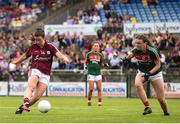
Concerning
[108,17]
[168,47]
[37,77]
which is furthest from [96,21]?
[37,77]

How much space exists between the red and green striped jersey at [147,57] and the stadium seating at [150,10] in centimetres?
2521

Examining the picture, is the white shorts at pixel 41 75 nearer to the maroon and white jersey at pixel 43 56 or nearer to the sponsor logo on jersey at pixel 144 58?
the maroon and white jersey at pixel 43 56

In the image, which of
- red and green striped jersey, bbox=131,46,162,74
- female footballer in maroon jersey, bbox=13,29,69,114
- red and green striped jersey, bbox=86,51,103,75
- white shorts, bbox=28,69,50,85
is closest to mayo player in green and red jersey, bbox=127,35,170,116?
red and green striped jersey, bbox=131,46,162,74

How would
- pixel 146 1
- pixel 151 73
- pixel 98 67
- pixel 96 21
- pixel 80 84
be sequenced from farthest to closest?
pixel 146 1
pixel 96 21
pixel 80 84
pixel 98 67
pixel 151 73

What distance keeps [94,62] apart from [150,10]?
19183 mm

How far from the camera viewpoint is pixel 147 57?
18.5 meters

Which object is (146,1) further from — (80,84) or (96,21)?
(80,84)

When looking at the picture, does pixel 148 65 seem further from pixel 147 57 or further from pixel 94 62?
pixel 94 62

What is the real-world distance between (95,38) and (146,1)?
7288 millimetres

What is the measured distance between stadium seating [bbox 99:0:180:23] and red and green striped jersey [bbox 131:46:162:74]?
25207 mm

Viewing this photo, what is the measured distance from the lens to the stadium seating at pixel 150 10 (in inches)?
1741

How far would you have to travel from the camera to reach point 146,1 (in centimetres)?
4697

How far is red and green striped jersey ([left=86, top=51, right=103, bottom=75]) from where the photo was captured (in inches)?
1075

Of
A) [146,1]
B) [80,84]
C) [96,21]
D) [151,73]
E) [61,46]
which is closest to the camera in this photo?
[151,73]
